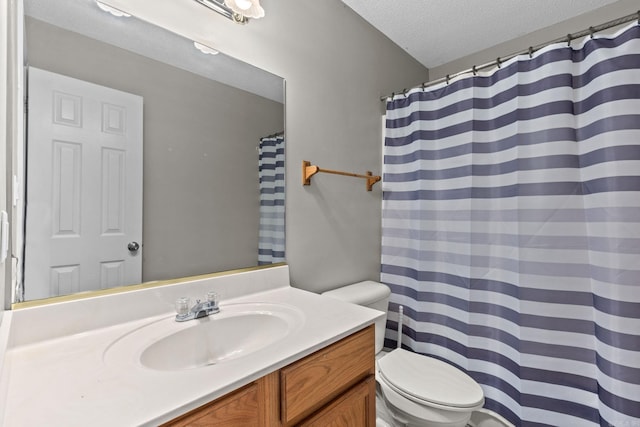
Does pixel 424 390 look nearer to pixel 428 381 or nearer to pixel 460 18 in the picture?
pixel 428 381

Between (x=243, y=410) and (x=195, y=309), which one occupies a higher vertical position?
(x=195, y=309)

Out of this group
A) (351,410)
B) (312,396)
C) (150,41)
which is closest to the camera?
(312,396)

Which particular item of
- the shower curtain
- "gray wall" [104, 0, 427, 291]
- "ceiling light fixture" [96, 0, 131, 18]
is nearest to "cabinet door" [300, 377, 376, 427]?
"gray wall" [104, 0, 427, 291]

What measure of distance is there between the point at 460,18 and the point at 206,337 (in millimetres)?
2223

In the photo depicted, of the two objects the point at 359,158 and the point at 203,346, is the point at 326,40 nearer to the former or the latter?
the point at 359,158

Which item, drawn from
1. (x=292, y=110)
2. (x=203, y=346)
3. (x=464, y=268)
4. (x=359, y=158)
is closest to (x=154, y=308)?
(x=203, y=346)

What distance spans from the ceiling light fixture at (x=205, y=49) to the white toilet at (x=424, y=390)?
1.22m

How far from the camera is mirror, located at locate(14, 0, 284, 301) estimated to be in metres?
0.83

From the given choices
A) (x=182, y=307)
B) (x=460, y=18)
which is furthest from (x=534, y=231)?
(x=182, y=307)

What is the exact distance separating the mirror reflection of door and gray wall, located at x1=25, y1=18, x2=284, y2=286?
0.04 m

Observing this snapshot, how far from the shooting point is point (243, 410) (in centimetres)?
63

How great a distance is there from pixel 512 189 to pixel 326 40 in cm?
125

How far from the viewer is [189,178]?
3.56 ft

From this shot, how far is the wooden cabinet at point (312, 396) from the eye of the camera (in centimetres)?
61
